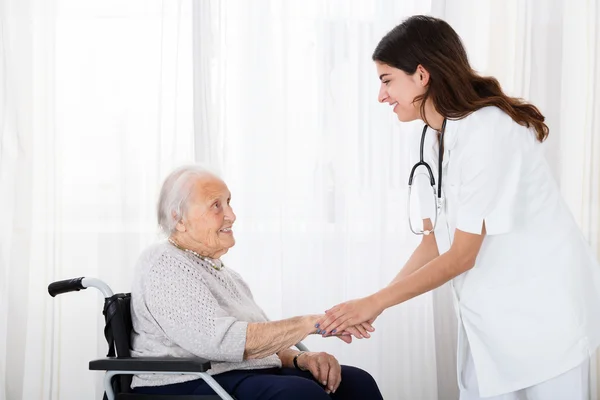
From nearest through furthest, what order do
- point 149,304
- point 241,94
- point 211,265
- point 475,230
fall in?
point 475,230
point 149,304
point 211,265
point 241,94

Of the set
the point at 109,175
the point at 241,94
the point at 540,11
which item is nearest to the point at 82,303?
the point at 109,175

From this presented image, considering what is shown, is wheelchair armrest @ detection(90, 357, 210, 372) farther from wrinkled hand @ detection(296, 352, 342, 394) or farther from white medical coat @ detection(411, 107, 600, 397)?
white medical coat @ detection(411, 107, 600, 397)

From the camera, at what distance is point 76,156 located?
3037 millimetres

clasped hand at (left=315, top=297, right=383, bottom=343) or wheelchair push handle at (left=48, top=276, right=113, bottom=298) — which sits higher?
wheelchair push handle at (left=48, top=276, right=113, bottom=298)

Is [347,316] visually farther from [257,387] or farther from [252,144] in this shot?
[252,144]

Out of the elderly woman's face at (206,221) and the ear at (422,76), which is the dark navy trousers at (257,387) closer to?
the elderly woman's face at (206,221)

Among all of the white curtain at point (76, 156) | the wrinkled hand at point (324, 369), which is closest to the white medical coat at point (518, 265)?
the wrinkled hand at point (324, 369)

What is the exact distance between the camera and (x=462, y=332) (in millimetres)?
1869

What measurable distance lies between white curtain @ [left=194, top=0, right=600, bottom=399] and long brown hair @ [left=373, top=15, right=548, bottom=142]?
1146 mm

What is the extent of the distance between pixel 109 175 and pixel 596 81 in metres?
2.11

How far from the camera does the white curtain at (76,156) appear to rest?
2.99 meters

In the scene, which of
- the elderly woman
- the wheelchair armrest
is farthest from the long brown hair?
the wheelchair armrest

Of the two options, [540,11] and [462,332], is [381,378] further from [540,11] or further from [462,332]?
[540,11]

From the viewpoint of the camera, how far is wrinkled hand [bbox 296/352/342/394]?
1999 millimetres
